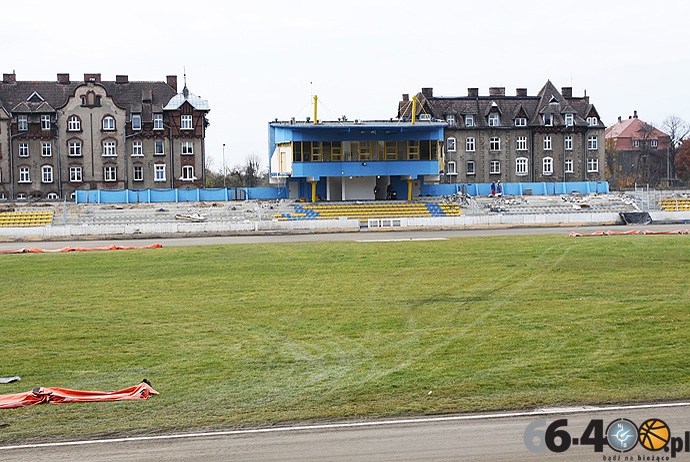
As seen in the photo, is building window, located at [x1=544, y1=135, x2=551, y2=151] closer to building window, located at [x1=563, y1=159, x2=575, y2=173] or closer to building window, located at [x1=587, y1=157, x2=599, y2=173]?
building window, located at [x1=563, y1=159, x2=575, y2=173]

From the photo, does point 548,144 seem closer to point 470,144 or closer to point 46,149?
point 470,144

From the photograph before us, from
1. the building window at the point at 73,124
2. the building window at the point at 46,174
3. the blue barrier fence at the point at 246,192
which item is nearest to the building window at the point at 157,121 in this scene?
the building window at the point at 73,124

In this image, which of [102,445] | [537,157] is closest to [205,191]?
[537,157]

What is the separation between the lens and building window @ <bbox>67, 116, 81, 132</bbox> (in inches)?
3312

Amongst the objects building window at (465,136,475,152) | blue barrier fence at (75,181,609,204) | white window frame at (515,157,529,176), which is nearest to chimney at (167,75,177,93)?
blue barrier fence at (75,181,609,204)

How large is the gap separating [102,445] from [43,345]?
32.6 ft

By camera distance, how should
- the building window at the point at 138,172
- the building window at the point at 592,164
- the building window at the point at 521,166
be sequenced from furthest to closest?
the building window at the point at 592,164
the building window at the point at 521,166
the building window at the point at 138,172

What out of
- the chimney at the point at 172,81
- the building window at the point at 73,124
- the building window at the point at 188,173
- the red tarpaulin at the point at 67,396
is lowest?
the red tarpaulin at the point at 67,396

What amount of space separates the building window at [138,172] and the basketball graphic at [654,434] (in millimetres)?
75327

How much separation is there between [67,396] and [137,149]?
230 feet

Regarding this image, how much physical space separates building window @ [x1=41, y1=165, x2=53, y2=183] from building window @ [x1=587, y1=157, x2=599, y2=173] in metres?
56.1

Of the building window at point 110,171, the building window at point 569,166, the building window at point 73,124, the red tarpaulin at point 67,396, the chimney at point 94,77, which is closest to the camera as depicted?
the red tarpaulin at point 67,396

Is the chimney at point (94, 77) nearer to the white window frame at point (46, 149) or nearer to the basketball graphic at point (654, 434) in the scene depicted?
the white window frame at point (46, 149)

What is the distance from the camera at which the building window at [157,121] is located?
8538 centimetres
